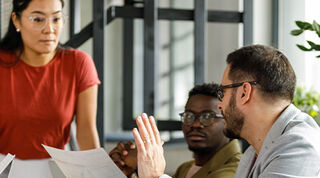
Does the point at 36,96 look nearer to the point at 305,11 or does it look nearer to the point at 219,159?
the point at 219,159

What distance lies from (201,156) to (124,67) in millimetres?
2849

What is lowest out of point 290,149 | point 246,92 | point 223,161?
point 223,161

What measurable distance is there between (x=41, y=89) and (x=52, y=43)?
20cm

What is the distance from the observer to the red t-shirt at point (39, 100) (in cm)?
211

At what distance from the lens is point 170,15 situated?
8.43ft

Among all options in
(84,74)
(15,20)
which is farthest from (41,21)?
(84,74)

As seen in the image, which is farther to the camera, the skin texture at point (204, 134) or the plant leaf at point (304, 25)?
the skin texture at point (204, 134)

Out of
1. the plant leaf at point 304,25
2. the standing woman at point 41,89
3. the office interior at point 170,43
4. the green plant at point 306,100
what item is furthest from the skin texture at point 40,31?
the green plant at point 306,100

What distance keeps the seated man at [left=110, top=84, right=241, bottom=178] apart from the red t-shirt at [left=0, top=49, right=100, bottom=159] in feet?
1.55

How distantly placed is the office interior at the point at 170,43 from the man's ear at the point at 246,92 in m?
0.91

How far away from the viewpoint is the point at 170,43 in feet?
16.7

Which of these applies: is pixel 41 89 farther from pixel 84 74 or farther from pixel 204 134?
pixel 204 134

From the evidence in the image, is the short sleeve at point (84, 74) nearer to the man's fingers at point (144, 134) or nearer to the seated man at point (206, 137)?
the seated man at point (206, 137)

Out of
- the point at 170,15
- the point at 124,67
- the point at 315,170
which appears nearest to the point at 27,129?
the point at 170,15
